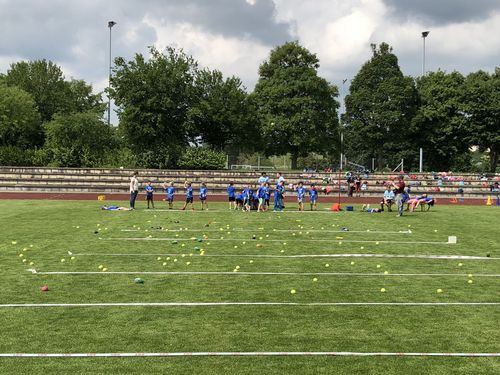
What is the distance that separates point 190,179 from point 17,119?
28881mm

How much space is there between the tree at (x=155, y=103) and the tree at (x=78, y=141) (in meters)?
5.07

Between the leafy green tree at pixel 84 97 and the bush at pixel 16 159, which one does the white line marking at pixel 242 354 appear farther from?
the leafy green tree at pixel 84 97

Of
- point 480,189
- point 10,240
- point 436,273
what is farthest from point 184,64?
point 436,273

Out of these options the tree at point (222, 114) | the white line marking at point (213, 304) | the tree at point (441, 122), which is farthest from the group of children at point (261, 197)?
the tree at point (441, 122)

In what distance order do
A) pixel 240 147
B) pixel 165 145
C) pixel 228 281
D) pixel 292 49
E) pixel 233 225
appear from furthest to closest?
pixel 292 49
pixel 240 147
pixel 165 145
pixel 233 225
pixel 228 281

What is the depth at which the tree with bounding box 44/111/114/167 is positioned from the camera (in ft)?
172

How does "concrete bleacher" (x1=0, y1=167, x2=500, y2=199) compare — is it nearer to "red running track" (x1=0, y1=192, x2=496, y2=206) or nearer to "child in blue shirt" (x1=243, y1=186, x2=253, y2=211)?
"red running track" (x1=0, y1=192, x2=496, y2=206)

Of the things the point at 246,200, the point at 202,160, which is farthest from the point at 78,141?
the point at 246,200

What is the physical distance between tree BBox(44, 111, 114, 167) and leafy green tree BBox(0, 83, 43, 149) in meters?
6.07

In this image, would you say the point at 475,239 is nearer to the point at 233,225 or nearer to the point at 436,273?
the point at 436,273

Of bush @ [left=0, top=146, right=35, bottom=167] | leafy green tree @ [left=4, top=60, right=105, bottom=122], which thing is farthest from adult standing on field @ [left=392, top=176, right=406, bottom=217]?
leafy green tree @ [left=4, top=60, right=105, bottom=122]

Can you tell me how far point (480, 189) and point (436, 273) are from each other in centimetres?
3650

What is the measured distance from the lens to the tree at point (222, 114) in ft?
180

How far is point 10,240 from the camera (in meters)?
16.4
